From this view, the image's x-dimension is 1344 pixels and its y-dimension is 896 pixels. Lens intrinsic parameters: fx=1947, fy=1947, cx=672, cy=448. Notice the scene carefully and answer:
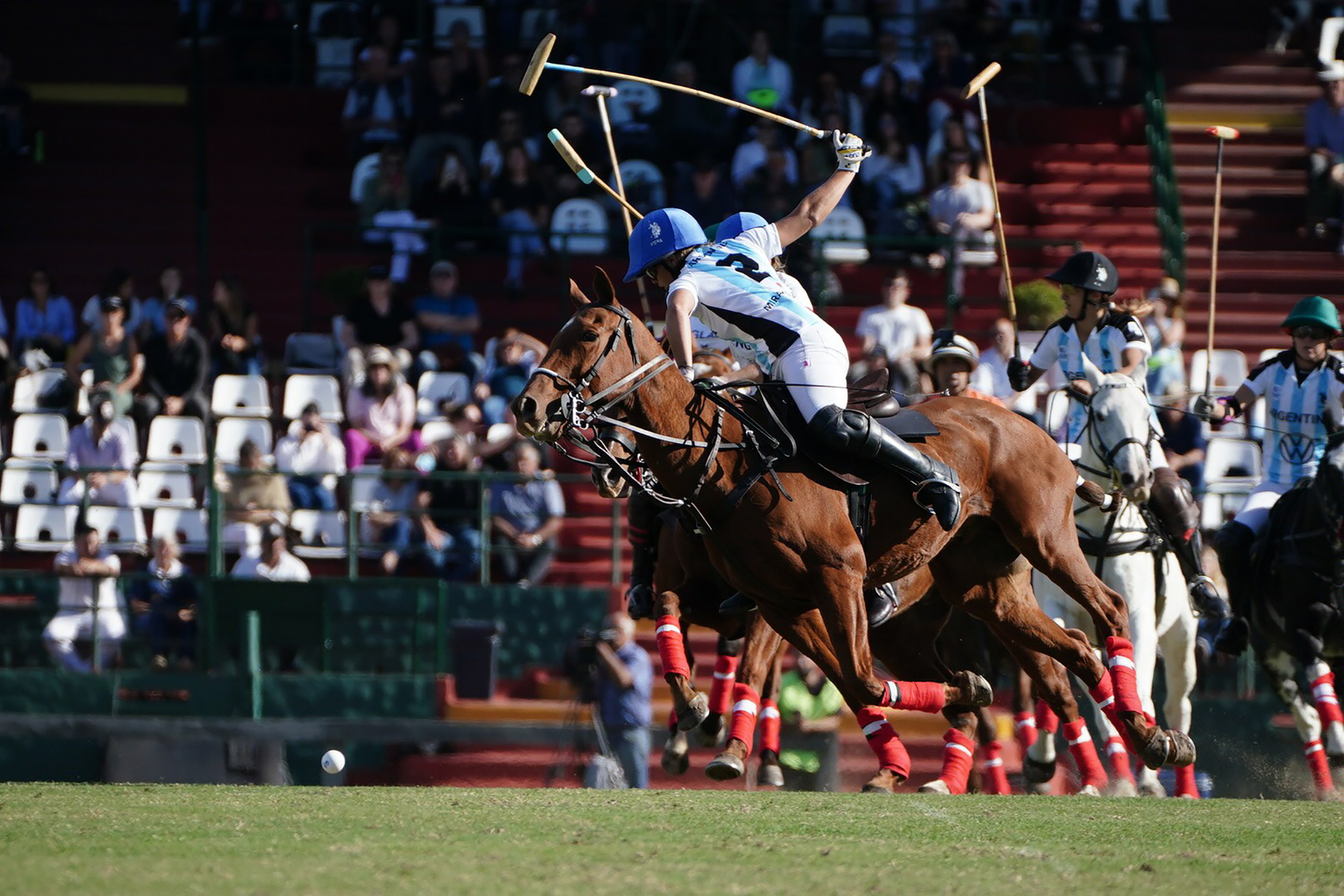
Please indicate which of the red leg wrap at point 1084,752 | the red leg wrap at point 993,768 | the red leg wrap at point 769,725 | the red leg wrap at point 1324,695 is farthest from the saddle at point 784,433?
the red leg wrap at point 1324,695

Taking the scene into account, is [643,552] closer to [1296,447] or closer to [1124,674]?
[1124,674]

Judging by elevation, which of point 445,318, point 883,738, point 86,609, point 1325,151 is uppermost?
point 1325,151

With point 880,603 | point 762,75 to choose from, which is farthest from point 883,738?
point 762,75

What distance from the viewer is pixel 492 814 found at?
8.12 meters

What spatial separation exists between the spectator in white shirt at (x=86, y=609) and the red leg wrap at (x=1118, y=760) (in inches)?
298

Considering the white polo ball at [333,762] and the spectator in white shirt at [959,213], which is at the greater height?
the spectator in white shirt at [959,213]

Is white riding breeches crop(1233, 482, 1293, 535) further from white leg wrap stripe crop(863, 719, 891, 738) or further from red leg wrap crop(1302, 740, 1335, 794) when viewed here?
white leg wrap stripe crop(863, 719, 891, 738)

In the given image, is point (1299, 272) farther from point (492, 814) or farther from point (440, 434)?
point (492, 814)

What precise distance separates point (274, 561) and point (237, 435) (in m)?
1.68

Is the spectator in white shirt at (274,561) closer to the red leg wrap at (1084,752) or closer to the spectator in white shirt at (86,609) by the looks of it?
the spectator in white shirt at (86,609)

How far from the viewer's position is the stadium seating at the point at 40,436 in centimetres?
1625

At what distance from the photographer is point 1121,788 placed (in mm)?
10438

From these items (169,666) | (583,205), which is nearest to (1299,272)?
(583,205)

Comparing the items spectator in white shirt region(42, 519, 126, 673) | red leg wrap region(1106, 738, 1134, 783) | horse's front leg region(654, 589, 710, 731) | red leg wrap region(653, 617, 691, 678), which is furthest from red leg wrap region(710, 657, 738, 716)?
spectator in white shirt region(42, 519, 126, 673)
